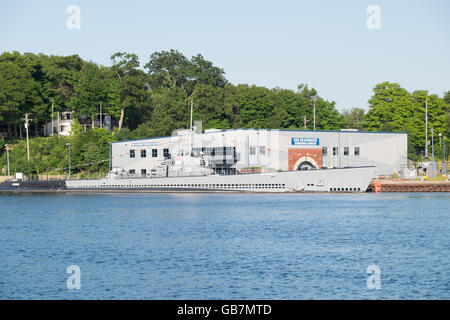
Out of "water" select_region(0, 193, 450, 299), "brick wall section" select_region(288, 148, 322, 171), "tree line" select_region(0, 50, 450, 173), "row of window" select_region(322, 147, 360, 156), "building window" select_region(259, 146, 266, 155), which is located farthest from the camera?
"tree line" select_region(0, 50, 450, 173)

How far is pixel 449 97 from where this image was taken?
15825cm

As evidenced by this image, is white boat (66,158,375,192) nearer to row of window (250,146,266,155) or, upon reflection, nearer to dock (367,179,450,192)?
dock (367,179,450,192)

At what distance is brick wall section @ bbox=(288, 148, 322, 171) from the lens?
4016 inches

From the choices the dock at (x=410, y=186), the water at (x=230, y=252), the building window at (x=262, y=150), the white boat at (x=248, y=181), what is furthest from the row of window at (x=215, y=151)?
the water at (x=230, y=252)

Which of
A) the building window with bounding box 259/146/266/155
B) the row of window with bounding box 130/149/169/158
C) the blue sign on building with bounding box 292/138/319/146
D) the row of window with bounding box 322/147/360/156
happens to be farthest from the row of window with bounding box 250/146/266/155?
the row of window with bounding box 130/149/169/158

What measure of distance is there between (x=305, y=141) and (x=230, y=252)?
6630 cm

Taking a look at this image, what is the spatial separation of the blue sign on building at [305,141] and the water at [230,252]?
34105 mm

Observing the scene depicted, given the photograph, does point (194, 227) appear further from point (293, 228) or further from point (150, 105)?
point (150, 105)

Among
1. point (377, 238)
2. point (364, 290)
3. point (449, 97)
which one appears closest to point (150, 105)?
point (449, 97)

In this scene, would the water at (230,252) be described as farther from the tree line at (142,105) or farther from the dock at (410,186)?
the tree line at (142,105)

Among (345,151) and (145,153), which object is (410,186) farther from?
(145,153)

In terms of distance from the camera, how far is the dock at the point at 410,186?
9644cm

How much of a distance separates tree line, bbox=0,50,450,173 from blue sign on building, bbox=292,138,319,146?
2991cm

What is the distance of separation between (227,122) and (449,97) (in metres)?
58.1
